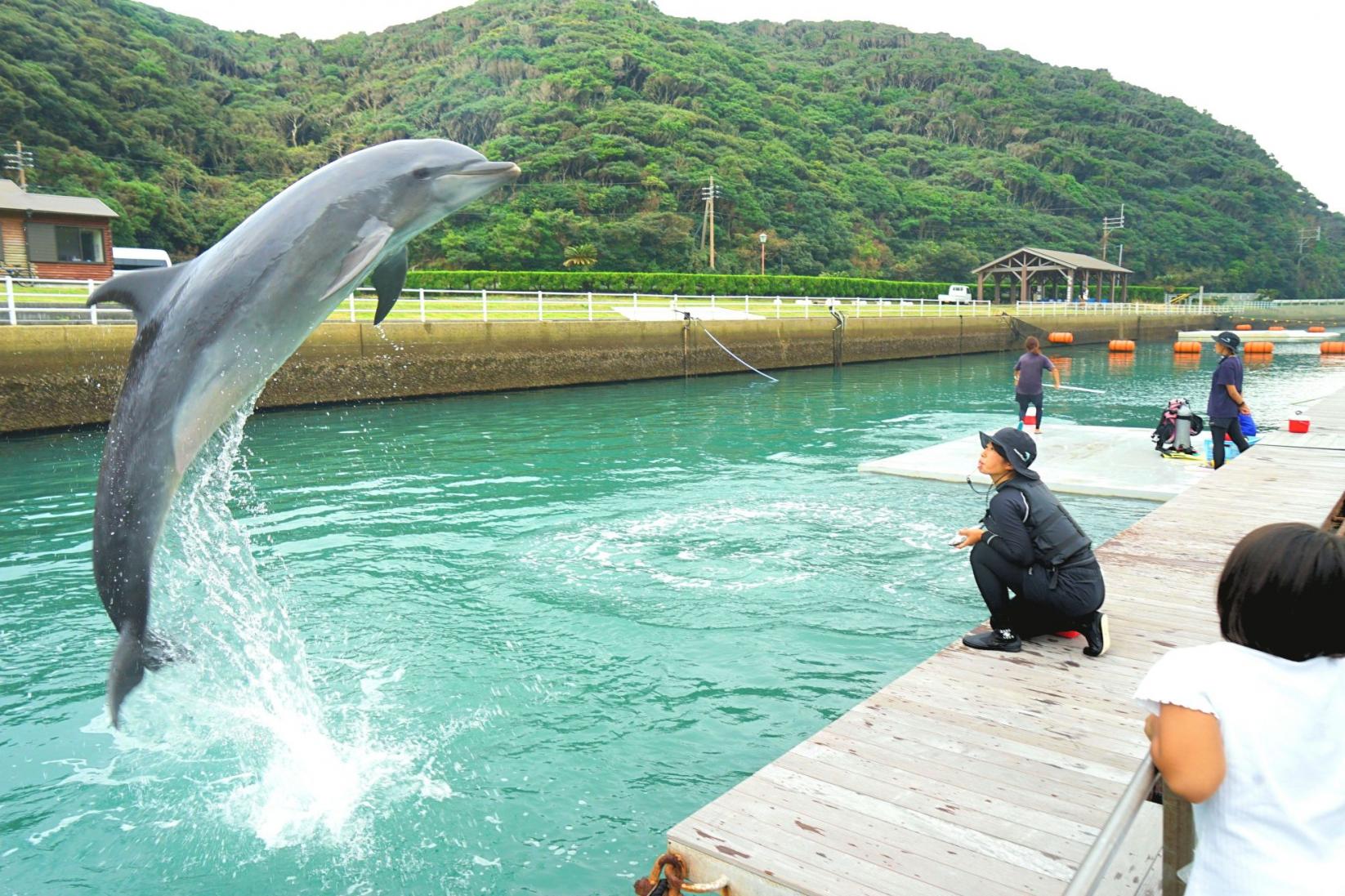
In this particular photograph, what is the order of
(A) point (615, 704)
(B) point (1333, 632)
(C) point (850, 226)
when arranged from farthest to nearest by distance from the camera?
1. (C) point (850, 226)
2. (A) point (615, 704)
3. (B) point (1333, 632)

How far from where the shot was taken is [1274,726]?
1896 mm

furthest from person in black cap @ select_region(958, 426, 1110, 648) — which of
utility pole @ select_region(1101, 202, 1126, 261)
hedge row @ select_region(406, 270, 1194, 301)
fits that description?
utility pole @ select_region(1101, 202, 1126, 261)

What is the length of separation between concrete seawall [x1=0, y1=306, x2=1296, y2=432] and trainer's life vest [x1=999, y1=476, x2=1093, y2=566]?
18.0 metres

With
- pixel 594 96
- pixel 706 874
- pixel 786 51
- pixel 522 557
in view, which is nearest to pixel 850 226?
pixel 594 96

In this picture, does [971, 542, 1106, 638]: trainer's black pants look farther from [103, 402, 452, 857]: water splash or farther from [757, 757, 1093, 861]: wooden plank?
[103, 402, 452, 857]: water splash

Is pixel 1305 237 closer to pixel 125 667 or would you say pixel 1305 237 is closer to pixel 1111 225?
pixel 1111 225

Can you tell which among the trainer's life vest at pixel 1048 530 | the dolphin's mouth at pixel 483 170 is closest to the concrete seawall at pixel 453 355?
the dolphin's mouth at pixel 483 170

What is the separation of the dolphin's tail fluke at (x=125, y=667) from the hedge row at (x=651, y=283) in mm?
33534

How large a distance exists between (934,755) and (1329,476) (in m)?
8.85

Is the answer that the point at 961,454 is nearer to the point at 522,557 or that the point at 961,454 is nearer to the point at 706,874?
the point at 522,557

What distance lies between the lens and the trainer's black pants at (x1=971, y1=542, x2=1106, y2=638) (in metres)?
5.45

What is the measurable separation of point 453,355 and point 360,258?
20.6 meters

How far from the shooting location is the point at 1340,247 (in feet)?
454

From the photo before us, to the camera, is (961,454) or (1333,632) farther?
(961,454)
